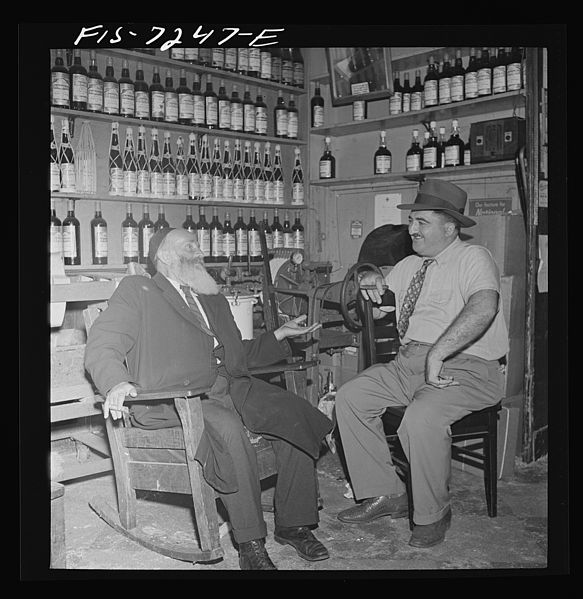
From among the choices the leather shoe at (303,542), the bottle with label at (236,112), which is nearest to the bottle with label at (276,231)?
the bottle with label at (236,112)

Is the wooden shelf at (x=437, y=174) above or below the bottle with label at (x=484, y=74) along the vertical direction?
below

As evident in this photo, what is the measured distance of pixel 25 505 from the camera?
2125mm

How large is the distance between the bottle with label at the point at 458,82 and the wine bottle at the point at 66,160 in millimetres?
1898

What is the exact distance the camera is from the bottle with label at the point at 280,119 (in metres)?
4.00

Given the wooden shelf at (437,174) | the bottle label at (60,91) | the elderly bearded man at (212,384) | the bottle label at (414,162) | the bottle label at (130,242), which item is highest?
the bottle label at (60,91)

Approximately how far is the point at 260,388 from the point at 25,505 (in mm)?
899

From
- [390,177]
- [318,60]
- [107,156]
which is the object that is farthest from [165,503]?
[318,60]

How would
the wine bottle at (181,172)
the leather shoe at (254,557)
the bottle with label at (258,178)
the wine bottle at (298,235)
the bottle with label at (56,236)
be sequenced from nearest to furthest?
1. the leather shoe at (254,557)
2. the bottle with label at (56,236)
3. the wine bottle at (181,172)
4. the bottle with label at (258,178)
5. the wine bottle at (298,235)

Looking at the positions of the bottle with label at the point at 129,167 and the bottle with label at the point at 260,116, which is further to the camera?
the bottle with label at the point at 260,116

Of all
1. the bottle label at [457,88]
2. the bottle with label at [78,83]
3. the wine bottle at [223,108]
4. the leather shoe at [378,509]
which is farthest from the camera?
the wine bottle at [223,108]

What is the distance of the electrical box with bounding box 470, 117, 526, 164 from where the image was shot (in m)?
3.15

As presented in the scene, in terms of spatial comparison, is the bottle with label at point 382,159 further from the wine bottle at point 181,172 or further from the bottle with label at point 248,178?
the wine bottle at point 181,172

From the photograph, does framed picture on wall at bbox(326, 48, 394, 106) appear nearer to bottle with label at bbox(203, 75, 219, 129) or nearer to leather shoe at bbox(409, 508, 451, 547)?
bottle with label at bbox(203, 75, 219, 129)
